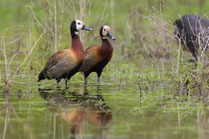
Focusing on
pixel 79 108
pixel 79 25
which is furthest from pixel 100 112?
pixel 79 25

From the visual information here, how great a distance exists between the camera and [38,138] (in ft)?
15.7

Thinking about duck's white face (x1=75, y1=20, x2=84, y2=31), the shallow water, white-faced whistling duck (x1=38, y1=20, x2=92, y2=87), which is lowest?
→ the shallow water

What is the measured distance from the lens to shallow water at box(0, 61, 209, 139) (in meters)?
5.05

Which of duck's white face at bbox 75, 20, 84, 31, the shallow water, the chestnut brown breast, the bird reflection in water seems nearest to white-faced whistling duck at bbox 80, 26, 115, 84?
the chestnut brown breast

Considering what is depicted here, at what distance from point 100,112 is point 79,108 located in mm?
388

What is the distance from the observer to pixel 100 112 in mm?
6137

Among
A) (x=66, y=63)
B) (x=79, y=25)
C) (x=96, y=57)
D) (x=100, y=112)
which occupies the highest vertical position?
(x=79, y=25)

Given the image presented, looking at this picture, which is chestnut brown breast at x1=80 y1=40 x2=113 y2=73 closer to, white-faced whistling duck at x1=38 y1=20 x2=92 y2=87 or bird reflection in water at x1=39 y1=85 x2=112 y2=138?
white-faced whistling duck at x1=38 y1=20 x2=92 y2=87

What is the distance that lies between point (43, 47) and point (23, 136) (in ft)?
20.7

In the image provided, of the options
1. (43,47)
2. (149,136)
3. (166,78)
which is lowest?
(149,136)

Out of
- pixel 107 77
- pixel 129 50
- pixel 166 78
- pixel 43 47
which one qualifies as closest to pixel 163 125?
pixel 166 78

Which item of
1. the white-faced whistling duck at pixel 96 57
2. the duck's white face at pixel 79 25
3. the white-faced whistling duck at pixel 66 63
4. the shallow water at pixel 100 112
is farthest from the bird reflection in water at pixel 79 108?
the duck's white face at pixel 79 25

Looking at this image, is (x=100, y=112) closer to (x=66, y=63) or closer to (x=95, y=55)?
(x=66, y=63)

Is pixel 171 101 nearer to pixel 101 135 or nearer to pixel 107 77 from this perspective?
pixel 101 135
